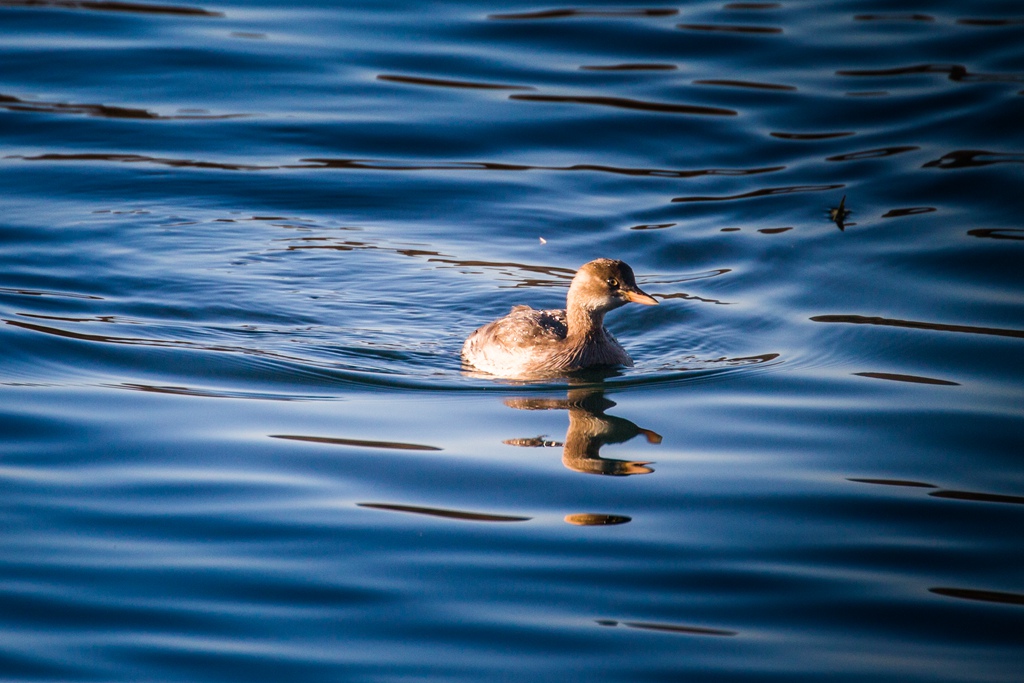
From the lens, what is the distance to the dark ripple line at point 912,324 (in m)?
10.0

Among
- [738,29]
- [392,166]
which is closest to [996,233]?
[392,166]

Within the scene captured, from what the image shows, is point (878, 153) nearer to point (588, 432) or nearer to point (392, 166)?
point (392, 166)

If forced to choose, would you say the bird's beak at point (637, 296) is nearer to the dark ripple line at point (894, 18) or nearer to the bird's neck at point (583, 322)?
the bird's neck at point (583, 322)

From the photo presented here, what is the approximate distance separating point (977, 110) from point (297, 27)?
9.97 meters

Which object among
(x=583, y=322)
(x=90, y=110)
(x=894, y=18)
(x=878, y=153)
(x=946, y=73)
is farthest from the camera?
(x=894, y=18)

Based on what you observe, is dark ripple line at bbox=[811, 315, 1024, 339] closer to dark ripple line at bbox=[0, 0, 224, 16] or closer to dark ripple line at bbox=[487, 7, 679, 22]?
dark ripple line at bbox=[487, 7, 679, 22]

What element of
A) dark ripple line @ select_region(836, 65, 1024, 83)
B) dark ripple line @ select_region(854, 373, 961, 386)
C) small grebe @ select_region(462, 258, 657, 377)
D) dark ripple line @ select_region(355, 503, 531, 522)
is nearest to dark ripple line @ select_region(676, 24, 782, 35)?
dark ripple line @ select_region(836, 65, 1024, 83)

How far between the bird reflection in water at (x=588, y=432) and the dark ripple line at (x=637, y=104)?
810 cm

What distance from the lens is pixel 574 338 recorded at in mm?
10031

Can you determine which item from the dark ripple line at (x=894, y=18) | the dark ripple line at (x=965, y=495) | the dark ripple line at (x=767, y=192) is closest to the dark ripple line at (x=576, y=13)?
the dark ripple line at (x=894, y=18)

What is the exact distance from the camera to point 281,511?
6.86m

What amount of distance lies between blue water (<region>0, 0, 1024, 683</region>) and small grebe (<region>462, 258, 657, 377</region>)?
23cm

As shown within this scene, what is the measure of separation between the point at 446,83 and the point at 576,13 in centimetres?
302

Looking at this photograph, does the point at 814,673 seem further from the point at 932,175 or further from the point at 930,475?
the point at 932,175
